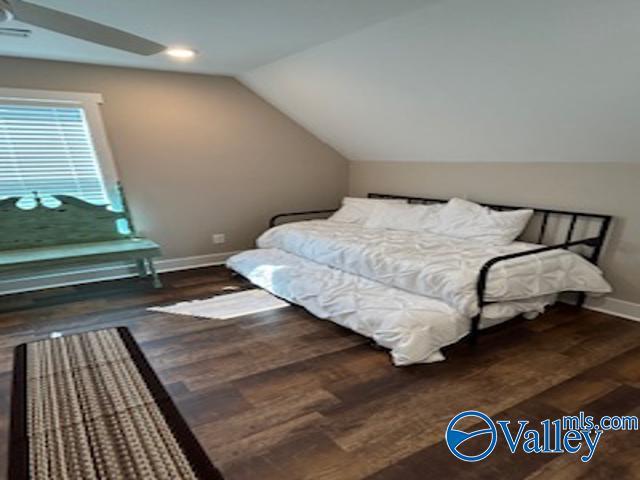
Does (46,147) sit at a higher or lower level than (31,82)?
lower

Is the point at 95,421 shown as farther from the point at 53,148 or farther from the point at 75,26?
the point at 53,148

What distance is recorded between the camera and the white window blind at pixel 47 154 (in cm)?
332

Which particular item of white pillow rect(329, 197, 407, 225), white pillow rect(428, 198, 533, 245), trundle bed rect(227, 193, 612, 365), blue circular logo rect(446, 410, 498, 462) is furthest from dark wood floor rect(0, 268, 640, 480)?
white pillow rect(329, 197, 407, 225)

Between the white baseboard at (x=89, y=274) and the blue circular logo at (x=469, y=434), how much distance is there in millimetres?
3216

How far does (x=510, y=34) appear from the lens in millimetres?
2174

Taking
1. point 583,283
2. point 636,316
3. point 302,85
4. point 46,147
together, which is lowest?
point 636,316

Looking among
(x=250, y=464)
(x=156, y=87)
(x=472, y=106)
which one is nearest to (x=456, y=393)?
(x=250, y=464)

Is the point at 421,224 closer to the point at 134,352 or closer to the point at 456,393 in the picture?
the point at 456,393

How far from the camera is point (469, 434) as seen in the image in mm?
1736

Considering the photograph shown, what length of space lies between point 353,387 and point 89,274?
9.80 feet

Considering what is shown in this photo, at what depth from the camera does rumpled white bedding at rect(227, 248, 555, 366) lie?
2279 millimetres

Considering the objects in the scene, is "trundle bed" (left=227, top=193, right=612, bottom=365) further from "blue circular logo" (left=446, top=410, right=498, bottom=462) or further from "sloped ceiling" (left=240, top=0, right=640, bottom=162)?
"sloped ceiling" (left=240, top=0, right=640, bottom=162)

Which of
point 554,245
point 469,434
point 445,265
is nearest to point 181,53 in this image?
point 445,265

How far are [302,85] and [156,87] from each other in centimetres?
141
